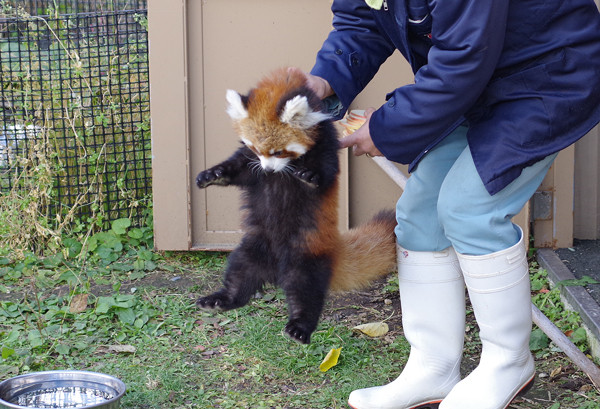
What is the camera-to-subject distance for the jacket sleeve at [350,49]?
2.85m

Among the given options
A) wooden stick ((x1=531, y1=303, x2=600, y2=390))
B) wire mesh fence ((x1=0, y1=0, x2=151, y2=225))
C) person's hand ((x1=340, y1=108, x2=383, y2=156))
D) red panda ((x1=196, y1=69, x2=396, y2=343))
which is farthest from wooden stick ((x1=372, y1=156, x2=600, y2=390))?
wire mesh fence ((x1=0, y1=0, x2=151, y2=225))

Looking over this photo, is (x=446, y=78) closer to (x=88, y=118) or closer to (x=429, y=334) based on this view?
(x=429, y=334)

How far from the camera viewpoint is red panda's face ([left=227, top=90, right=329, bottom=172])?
277cm

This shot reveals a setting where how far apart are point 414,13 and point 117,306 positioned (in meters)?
2.32

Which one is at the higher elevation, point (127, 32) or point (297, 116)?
point (127, 32)

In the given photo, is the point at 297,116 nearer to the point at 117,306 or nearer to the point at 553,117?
the point at 553,117

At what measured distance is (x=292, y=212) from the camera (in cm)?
299

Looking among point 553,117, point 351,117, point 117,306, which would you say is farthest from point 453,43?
point 117,306

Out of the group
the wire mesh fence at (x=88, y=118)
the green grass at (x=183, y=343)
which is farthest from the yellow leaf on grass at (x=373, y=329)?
the wire mesh fence at (x=88, y=118)

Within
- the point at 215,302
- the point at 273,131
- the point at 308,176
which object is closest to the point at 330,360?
the point at 215,302

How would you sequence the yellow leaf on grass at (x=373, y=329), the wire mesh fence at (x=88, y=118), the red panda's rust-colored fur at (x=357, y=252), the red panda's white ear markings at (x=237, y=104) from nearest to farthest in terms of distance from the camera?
1. the red panda's white ear markings at (x=237, y=104)
2. the red panda's rust-colored fur at (x=357, y=252)
3. the yellow leaf on grass at (x=373, y=329)
4. the wire mesh fence at (x=88, y=118)

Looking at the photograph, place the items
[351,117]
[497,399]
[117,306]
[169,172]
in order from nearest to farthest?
[497,399] < [351,117] < [117,306] < [169,172]

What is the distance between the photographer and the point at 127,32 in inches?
197

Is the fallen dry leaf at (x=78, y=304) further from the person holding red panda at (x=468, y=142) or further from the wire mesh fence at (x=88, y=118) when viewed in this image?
the person holding red panda at (x=468, y=142)
